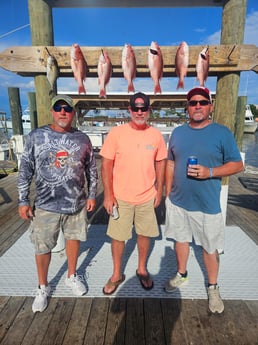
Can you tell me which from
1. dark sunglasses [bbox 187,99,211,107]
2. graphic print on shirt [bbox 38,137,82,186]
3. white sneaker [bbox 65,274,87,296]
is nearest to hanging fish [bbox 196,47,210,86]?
dark sunglasses [bbox 187,99,211,107]

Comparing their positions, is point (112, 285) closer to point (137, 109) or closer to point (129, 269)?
point (129, 269)

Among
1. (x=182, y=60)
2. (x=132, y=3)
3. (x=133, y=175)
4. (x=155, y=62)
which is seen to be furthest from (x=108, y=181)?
(x=132, y=3)

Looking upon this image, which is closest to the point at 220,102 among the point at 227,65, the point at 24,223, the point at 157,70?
the point at 227,65

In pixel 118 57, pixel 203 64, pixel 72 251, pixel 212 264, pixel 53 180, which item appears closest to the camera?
pixel 53 180

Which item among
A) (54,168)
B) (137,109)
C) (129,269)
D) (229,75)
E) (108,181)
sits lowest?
(129,269)

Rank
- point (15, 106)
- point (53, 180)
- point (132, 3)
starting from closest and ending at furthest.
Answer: point (53, 180), point (132, 3), point (15, 106)

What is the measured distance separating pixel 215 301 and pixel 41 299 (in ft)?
5.00

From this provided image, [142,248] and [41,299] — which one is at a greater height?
[142,248]

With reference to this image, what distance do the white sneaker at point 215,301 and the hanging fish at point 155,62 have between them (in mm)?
2185

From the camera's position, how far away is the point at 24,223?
370cm

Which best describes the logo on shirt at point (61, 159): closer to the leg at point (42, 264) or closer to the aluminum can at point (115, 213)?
the aluminum can at point (115, 213)

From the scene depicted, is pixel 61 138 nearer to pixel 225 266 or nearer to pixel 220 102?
pixel 220 102

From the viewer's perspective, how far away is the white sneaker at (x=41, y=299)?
1905 mm

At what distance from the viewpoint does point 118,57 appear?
2.48 m
